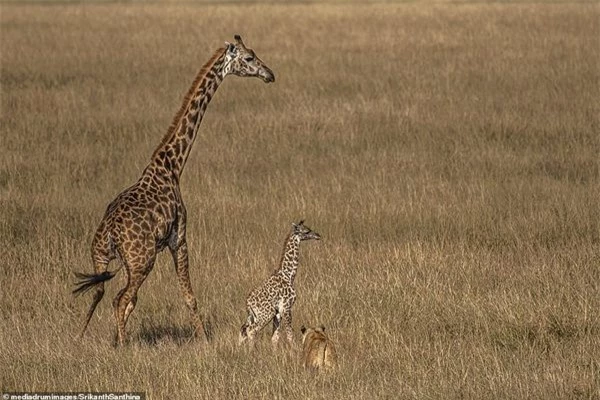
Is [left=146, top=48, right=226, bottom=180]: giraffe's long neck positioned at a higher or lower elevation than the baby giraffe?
higher

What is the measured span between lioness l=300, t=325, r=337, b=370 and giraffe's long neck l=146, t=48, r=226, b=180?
1509 millimetres

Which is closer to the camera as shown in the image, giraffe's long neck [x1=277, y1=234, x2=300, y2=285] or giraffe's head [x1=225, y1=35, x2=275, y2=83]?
giraffe's long neck [x1=277, y1=234, x2=300, y2=285]

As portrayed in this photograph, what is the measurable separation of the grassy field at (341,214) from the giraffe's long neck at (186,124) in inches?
44.7

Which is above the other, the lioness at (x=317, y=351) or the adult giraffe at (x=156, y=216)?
the adult giraffe at (x=156, y=216)

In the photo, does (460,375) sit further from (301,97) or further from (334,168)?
(301,97)

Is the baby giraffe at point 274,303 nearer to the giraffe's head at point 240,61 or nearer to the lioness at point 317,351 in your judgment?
the lioness at point 317,351

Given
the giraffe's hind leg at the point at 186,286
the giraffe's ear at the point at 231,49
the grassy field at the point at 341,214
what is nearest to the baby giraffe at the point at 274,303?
the grassy field at the point at 341,214

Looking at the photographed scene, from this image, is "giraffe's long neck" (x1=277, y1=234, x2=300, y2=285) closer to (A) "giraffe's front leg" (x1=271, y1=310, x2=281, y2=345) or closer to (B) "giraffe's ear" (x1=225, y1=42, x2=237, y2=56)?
(A) "giraffe's front leg" (x1=271, y1=310, x2=281, y2=345)

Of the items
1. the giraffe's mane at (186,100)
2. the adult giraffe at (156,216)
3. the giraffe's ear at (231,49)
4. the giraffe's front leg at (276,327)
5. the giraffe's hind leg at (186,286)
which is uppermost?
the giraffe's ear at (231,49)

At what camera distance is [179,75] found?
21.1 metres

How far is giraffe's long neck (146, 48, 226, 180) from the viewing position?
24.6 ft

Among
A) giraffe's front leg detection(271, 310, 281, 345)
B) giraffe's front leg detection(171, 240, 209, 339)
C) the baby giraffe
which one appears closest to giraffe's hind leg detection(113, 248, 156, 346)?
giraffe's front leg detection(171, 240, 209, 339)

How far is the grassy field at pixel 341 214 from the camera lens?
686 centimetres

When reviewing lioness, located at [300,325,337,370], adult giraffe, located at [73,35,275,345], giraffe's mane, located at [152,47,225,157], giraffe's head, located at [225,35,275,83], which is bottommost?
lioness, located at [300,325,337,370]
